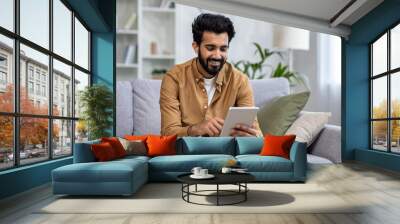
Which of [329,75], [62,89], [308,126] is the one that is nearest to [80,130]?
[62,89]

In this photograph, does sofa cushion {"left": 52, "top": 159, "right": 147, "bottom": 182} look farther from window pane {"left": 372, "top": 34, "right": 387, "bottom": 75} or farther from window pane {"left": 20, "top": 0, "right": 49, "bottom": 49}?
window pane {"left": 372, "top": 34, "right": 387, "bottom": 75}

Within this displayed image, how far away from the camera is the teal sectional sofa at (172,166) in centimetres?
370

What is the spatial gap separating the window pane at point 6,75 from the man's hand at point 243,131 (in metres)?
2.70

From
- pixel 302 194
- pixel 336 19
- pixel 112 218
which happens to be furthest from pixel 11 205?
pixel 336 19

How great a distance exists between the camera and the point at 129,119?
20.4ft

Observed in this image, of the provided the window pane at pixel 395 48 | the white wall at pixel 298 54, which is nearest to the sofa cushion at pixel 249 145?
the window pane at pixel 395 48

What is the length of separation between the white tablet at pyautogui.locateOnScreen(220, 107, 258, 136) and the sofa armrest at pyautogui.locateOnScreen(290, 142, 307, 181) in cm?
109

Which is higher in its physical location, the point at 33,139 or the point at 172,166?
the point at 33,139

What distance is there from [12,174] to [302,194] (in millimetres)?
2489

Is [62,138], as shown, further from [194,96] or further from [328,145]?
[328,145]

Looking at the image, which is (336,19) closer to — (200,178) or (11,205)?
(200,178)

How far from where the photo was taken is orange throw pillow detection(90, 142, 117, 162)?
423cm

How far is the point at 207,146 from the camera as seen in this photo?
506 centimetres

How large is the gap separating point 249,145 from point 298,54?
4400mm
